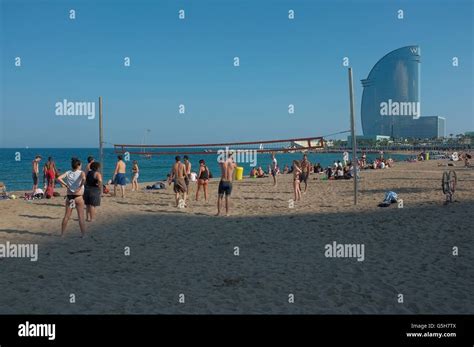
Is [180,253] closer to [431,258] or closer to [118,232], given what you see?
[118,232]

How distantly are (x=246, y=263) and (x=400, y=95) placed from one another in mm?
188816

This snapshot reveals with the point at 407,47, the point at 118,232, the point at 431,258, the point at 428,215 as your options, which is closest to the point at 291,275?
the point at 431,258

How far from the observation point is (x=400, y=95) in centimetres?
17738

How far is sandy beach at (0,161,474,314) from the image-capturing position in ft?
13.8

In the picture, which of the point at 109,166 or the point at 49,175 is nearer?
the point at 49,175

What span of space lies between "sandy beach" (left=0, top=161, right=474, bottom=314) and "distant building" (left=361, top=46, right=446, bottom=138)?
178703mm

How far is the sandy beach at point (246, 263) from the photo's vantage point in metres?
4.20

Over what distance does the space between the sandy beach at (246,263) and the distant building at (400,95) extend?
179 meters
